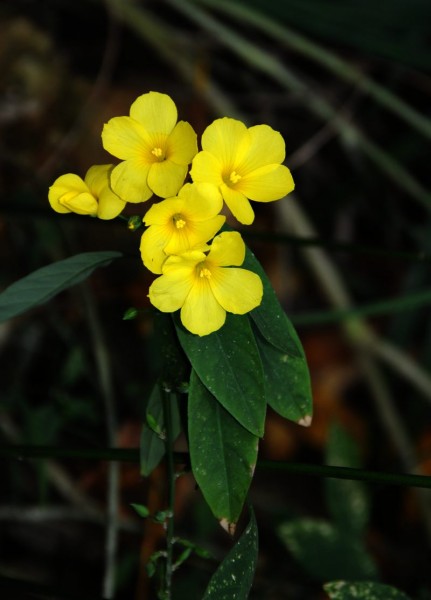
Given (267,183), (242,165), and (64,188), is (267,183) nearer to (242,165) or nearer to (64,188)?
(242,165)

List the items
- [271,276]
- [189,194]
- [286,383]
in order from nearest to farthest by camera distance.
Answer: [189,194]
[286,383]
[271,276]

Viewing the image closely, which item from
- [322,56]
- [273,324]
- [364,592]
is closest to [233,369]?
[273,324]

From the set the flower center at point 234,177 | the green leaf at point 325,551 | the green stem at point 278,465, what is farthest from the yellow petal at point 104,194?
the green leaf at point 325,551

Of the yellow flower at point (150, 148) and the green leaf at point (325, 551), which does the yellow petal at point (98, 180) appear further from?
the green leaf at point (325, 551)

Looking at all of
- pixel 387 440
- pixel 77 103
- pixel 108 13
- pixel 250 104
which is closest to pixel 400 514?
pixel 387 440

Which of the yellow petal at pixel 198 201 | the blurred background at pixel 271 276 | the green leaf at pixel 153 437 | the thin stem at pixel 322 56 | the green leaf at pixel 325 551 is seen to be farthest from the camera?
the thin stem at pixel 322 56

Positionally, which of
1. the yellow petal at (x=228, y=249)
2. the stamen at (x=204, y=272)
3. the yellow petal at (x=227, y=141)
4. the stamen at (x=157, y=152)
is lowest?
the yellow petal at (x=228, y=249)
